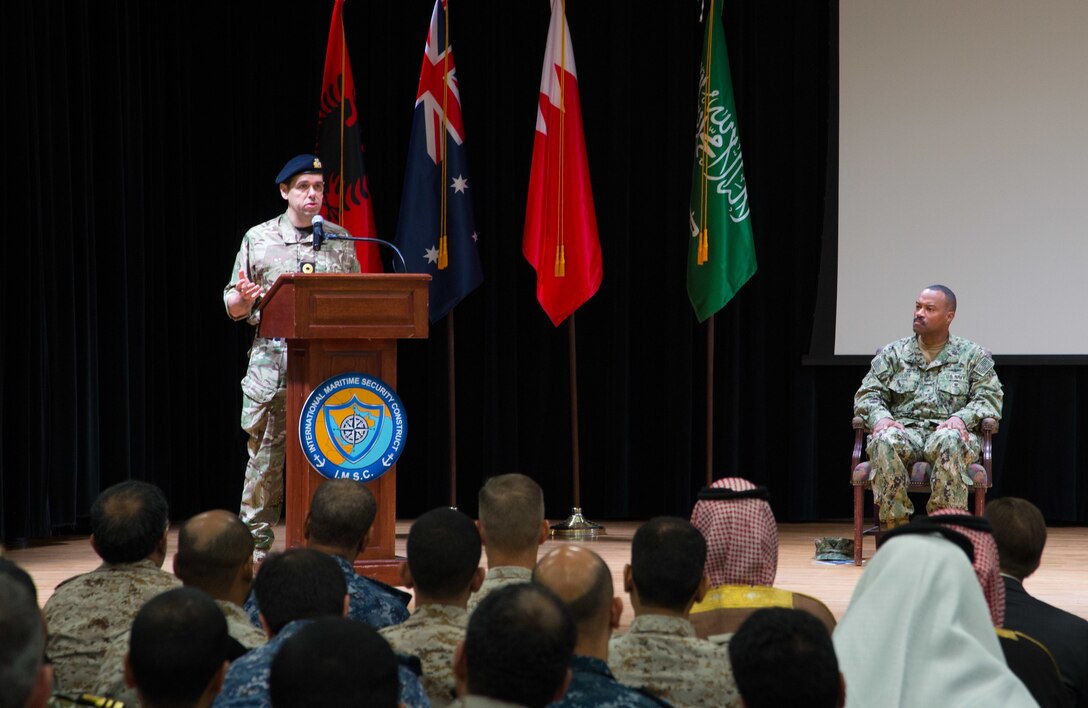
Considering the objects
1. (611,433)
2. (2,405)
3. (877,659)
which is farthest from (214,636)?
(611,433)

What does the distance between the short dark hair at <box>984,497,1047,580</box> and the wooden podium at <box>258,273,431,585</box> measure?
2.23 m

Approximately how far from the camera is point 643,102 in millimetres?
7277

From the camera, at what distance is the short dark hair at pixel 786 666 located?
165 centimetres

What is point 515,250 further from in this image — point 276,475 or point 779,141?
point 276,475

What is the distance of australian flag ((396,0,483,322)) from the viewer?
662cm

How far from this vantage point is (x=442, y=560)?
2.38m

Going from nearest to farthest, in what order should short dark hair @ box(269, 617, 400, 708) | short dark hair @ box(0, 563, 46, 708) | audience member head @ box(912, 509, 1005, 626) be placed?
1. short dark hair @ box(0, 563, 46, 708)
2. short dark hair @ box(269, 617, 400, 708)
3. audience member head @ box(912, 509, 1005, 626)

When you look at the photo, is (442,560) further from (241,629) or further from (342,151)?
(342,151)

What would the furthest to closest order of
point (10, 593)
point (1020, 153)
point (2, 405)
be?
→ point (1020, 153) → point (2, 405) → point (10, 593)

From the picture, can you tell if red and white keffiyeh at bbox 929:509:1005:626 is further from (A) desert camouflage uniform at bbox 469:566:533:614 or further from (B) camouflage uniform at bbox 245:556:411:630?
(B) camouflage uniform at bbox 245:556:411:630

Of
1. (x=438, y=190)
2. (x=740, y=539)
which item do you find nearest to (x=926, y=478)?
(x=438, y=190)

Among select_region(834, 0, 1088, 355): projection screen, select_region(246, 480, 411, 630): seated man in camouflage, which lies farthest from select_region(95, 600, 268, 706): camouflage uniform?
select_region(834, 0, 1088, 355): projection screen

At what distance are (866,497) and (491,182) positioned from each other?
268cm

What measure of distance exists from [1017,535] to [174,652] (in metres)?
1.77
